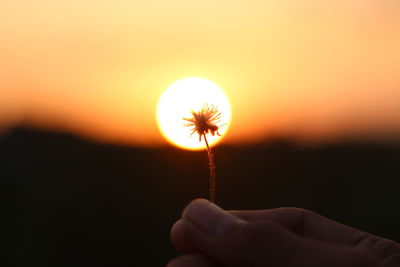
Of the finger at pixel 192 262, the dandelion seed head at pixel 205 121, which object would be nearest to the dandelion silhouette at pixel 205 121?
the dandelion seed head at pixel 205 121

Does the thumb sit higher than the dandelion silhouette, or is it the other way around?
the dandelion silhouette

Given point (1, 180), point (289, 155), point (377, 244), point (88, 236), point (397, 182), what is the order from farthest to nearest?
point (289, 155) < point (397, 182) < point (1, 180) < point (88, 236) < point (377, 244)

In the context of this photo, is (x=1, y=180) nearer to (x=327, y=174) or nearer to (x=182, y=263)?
(x=327, y=174)

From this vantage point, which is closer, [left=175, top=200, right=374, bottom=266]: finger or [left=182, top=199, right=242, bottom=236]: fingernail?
[left=175, top=200, right=374, bottom=266]: finger

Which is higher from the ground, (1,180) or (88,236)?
(1,180)

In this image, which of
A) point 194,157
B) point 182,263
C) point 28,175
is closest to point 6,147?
point 28,175

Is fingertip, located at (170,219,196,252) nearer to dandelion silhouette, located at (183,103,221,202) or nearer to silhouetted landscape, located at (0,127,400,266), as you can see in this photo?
dandelion silhouette, located at (183,103,221,202)

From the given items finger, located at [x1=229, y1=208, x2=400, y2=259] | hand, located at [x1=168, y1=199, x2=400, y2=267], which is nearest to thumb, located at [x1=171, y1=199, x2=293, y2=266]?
hand, located at [x1=168, y1=199, x2=400, y2=267]

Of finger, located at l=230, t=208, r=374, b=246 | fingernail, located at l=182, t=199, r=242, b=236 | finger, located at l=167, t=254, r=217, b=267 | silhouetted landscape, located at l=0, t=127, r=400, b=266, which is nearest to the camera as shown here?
fingernail, located at l=182, t=199, r=242, b=236
